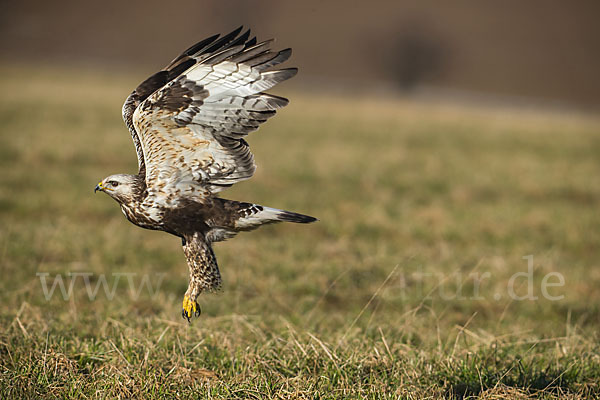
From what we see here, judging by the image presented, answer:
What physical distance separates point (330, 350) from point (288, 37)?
7213 centimetres

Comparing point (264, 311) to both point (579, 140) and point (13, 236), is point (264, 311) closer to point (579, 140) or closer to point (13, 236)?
point (13, 236)

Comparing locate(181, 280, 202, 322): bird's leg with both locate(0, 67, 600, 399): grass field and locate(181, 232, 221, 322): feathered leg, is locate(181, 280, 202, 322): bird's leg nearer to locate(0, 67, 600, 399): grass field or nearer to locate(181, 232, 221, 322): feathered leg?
locate(181, 232, 221, 322): feathered leg

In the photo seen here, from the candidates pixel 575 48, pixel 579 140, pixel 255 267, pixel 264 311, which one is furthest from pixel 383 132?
pixel 575 48

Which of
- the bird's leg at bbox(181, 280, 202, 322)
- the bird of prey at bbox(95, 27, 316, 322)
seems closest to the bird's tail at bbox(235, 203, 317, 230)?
the bird of prey at bbox(95, 27, 316, 322)

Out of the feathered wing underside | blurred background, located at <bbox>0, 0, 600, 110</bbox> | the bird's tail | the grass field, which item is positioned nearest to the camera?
the feathered wing underside

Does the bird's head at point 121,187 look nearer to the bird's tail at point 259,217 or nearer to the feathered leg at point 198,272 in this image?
the feathered leg at point 198,272

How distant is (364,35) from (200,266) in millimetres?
74106

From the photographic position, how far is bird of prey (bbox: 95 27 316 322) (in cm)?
285

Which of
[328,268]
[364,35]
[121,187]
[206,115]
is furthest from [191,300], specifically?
[364,35]

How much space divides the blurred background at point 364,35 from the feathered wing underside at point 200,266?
196ft

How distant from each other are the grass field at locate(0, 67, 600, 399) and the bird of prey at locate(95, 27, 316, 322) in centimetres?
99

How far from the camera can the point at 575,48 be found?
2840 inches

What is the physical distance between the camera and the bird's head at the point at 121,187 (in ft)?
9.39

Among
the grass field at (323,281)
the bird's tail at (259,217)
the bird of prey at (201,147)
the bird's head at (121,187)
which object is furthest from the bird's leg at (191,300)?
the grass field at (323,281)
